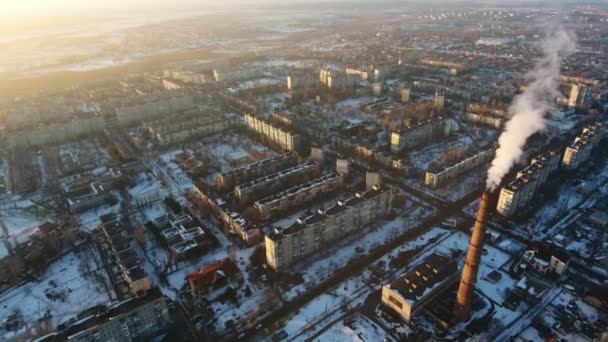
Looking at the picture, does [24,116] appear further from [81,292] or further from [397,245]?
[397,245]

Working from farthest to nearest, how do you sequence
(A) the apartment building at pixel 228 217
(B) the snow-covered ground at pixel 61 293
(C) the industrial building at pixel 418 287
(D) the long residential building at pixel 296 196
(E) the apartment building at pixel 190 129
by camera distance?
(E) the apartment building at pixel 190 129
(D) the long residential building at pixel 296 196
(A) the apartment building at pixel 228 217
(B) the snow-covered ground at pixel 61 293
(C) the industrial building at pixel 418 287

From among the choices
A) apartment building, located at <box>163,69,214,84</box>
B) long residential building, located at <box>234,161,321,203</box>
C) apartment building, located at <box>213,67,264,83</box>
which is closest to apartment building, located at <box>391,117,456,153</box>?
long residential building, located at <box>234,161,321,203</box>

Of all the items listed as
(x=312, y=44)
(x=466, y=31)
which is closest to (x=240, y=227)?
(x=312, y=44)

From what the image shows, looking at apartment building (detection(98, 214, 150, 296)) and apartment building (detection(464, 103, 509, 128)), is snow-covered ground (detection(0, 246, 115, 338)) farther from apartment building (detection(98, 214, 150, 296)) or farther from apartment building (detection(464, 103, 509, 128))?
apartment building (detection(464, 103, 509, 128))

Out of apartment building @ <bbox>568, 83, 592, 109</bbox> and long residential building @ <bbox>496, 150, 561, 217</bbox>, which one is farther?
apartment building @ <bbox>568, 83, 592, 109</bbox>

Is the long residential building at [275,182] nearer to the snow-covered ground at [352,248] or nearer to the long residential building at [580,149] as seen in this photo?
the snow-covered ground at [352,248]

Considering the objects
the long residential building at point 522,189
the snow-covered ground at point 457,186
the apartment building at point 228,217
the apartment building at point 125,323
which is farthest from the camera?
the snow-covered ground at point 457,186

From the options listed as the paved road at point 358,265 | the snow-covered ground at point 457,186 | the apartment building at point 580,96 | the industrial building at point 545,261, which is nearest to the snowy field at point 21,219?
the paved road at point 358,265
